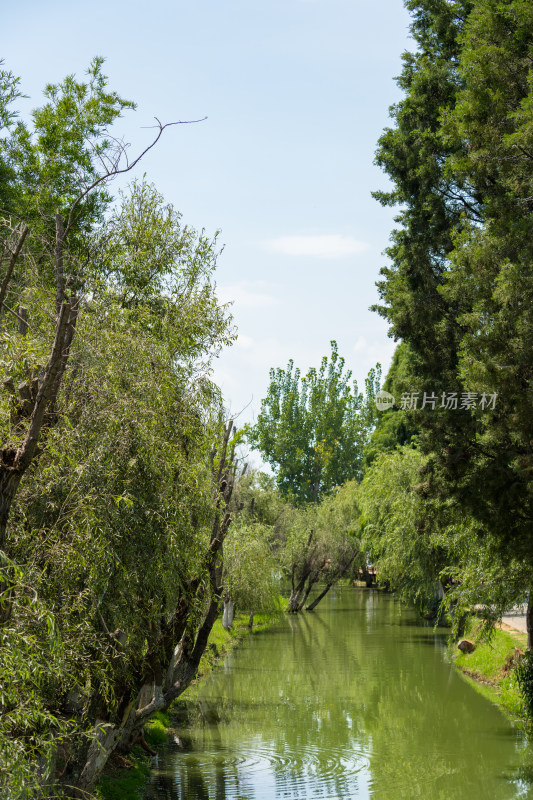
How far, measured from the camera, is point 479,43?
11.4 metres

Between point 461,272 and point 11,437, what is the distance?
728 centimetres

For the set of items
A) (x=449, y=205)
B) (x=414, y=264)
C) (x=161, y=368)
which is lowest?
(x=161, y=368)

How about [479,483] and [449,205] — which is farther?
[449,205]

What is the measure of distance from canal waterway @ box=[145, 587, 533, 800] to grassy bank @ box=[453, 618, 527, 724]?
31cm

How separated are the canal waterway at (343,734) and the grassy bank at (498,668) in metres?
0.31

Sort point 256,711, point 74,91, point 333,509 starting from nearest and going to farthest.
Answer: point 74,91, point 256,711, point 333,509

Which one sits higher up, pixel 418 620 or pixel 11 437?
pixel 11 437

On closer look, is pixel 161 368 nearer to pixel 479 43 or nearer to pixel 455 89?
pixel 479 43

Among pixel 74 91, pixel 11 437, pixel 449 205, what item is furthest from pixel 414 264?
pixel 11 437

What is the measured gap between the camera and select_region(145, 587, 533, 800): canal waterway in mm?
12977

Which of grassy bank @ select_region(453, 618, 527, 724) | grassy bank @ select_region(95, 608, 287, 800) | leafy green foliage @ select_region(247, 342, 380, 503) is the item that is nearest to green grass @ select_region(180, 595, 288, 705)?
grassy bank @ select_region(95, 608, 287, 800)

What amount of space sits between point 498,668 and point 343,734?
5.65m

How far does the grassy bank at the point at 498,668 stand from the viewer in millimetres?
17703
